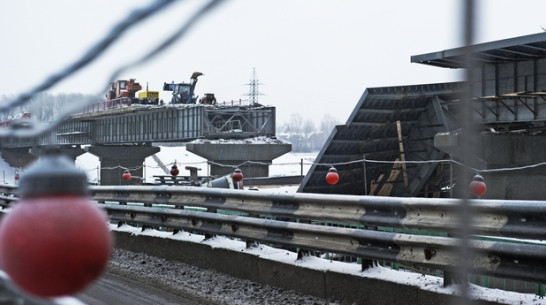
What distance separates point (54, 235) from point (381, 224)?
5.78 m

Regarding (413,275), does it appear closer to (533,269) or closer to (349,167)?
(533,269)

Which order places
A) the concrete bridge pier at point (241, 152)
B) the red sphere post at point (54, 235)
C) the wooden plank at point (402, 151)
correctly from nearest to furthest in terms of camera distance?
the red sphere post at point (54, 235), the wooden plank at point (402, 151), the concrete bridge pier at point (241, 152)

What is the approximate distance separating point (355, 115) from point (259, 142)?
1180 inches

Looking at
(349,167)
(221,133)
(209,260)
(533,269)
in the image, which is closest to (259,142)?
(221,133)

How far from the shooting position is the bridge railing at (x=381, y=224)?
18.1ft

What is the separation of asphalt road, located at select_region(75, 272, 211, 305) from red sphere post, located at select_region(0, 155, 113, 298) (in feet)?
21.2

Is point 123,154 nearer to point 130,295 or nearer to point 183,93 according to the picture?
point 183,93

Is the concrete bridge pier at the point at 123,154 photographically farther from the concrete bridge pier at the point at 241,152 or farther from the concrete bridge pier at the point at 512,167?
the concrete bridge pier at the point at 512,167

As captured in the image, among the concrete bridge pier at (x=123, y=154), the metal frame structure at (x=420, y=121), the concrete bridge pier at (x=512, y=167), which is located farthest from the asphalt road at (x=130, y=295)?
the concrete bridge pier at (x=123, y=154)

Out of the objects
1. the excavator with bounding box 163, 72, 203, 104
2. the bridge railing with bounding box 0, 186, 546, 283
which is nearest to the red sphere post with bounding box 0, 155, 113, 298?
the bridge railing with bounding box 0, 186, 546, 283

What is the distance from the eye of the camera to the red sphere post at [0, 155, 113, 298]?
3.92 feet

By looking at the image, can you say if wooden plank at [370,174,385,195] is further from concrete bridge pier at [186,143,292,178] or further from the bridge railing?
the bridge railing

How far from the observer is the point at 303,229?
25.1 feet

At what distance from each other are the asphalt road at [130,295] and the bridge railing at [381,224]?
1.08 meters
